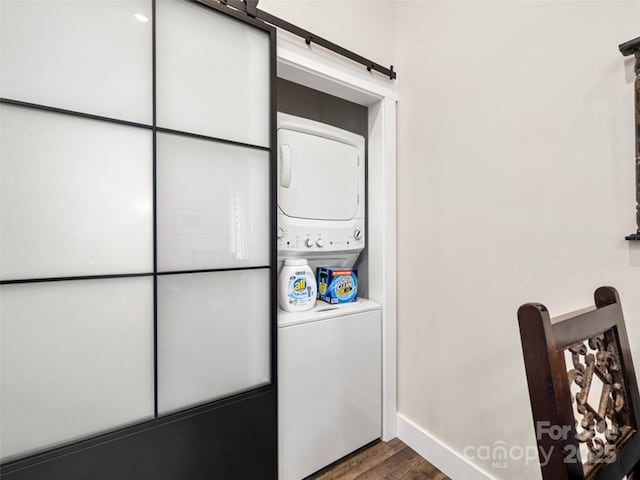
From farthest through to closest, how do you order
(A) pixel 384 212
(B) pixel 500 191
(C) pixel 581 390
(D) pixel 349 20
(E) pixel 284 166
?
(A) pixel 384 212
(D) pixel 349 20
(E) pixel 284 166
(B) pixel 500 191
(C) pixel 581 390

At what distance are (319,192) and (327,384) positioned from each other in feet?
3.43

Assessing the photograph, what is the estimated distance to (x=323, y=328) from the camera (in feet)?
5.23

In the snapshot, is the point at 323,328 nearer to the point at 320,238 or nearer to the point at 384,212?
the point at 320,238

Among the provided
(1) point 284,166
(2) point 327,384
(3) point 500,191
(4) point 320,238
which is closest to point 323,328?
(2) point 327,384

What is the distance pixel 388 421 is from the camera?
186 cm

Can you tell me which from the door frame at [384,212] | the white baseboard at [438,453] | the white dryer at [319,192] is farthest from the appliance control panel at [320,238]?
the white baseboard at [438,453]

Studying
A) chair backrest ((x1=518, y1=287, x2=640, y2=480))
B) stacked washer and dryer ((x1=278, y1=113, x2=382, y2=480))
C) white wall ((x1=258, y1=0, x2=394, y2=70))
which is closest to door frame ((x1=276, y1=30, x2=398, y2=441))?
stacked washer and dryer ((x1=278, y1=113, x2=382, y2=480))

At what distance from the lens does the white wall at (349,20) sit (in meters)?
1.49

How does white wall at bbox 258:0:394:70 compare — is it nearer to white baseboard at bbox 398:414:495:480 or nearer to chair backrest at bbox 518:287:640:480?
chair backrest at bbox 518:287:640:480

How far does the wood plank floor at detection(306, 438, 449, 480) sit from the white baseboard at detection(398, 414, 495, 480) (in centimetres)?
3

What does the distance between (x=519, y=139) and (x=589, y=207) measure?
386 mm

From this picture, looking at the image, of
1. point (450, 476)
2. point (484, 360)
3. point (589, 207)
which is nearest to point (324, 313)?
point (484, 360)

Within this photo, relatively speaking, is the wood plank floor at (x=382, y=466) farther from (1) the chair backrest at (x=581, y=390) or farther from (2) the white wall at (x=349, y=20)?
(2) the white wall at (x=349, y=20)

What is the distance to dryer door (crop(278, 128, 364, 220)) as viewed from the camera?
160 cm
